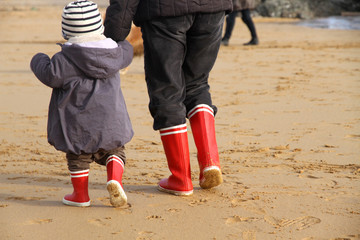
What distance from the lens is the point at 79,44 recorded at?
2.96m

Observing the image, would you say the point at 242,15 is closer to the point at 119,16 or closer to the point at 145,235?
the point at 119,16

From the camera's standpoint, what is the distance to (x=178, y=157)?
10.8 feet

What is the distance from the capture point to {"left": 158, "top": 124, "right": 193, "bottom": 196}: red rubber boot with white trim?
325 cm

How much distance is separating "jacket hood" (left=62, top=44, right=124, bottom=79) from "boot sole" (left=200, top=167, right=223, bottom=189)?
76 cm

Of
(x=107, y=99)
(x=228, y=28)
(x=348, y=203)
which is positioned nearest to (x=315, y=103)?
(x=348, y=203)

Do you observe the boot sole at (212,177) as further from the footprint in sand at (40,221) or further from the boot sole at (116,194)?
the footprint in sand at (40,221)

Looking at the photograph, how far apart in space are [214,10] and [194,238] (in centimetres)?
127

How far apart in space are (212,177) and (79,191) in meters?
0.72

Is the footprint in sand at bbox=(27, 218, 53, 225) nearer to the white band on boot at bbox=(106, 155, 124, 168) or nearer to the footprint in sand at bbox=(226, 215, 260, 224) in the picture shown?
the white band on boot at bbox=(106, 155, 124, 168)

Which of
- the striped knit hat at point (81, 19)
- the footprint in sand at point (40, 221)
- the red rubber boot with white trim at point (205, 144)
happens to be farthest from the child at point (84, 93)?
the red rubber boot with white trim at point (205, 144)

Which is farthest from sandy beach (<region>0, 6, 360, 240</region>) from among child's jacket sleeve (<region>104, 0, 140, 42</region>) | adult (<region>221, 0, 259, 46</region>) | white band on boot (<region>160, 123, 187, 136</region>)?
adult (<region>221, 0, 259, 46</region>)

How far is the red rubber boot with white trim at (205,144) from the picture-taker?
3.27 m

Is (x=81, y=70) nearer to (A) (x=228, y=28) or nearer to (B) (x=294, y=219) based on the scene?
(B) (x=294, y=219)

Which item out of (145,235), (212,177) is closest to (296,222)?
(212,177)
